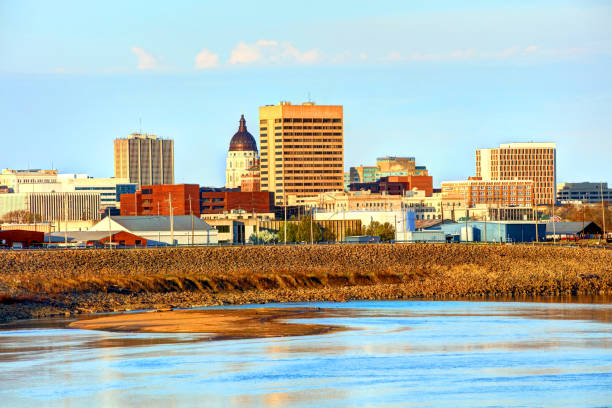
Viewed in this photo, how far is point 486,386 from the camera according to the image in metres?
43.9

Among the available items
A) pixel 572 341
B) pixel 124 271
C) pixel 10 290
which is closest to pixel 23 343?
pixel 10 290

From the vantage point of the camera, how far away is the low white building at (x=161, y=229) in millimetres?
148000

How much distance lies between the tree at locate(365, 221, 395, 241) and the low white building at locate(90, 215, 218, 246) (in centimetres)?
2712

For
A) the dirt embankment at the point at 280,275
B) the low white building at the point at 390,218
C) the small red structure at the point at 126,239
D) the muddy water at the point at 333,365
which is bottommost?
the muddy water at the point at 333,365

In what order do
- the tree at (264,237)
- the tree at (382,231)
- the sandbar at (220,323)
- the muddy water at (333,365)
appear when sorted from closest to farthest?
1. the muddy water at (333,365)
2. the sandbar at (220,323)
3. the tree at (264,237)
4. the tree at (382,231)

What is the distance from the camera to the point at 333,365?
4959cm

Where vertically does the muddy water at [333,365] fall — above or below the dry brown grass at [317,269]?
below

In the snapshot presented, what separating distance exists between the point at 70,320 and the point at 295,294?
22874 mm

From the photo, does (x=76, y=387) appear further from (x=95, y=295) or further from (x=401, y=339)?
(x=95, y=295)

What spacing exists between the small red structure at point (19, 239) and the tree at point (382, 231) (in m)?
53.6

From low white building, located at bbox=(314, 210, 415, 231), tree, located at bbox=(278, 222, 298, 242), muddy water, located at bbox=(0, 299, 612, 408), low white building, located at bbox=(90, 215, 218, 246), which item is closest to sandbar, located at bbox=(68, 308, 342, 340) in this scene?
muddy water, located at bbox=(0, 299, 612, 408)

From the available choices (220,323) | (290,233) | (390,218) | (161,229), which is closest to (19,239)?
(161,229)

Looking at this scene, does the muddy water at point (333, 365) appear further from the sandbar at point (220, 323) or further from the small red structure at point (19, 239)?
the small red structure at point (19, 239)

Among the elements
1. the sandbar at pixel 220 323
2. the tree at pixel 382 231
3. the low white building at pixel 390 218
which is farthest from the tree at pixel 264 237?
the sandbar at pixel 220 323
